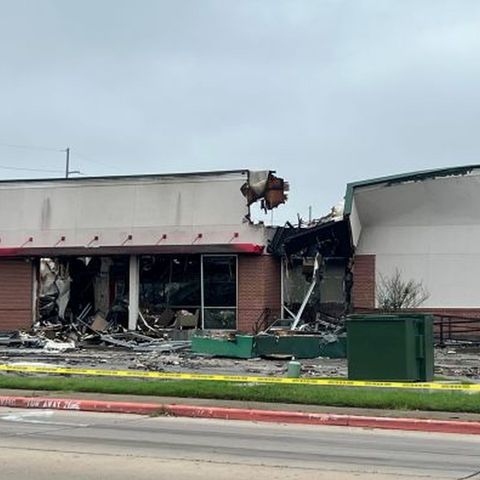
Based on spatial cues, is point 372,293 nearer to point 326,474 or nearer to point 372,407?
point 372,407

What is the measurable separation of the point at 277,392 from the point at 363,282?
17527 mm

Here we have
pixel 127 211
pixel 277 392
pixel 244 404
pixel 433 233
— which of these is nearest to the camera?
pixel 244 404

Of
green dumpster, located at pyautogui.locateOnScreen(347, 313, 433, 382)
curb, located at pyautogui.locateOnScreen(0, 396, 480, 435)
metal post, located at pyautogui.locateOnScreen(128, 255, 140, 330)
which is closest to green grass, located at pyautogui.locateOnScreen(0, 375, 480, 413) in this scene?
green dumpster, located at pyautogui.locateOnScreen(347, 313, 433, 382)

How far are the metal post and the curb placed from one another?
53.9 ft

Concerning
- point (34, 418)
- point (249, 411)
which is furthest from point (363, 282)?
Answer: point (34, 418)

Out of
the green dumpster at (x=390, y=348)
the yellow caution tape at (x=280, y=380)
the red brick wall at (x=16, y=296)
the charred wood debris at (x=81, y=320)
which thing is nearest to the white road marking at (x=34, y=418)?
the yellow caution tape at (x=280, y=380)

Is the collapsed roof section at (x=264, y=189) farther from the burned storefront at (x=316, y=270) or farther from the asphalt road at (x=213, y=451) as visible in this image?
the asphalt road at (x=213, y=451)

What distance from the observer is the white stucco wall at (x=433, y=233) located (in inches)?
1194

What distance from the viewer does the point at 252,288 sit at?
30375 millimetres

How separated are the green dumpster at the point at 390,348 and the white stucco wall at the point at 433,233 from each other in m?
14.8

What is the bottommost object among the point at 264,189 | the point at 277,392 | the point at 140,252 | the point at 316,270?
the point at 277,392

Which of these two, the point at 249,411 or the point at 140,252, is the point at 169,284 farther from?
the point at 249,411

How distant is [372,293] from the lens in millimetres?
31312

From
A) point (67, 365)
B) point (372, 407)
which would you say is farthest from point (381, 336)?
point (67, 365)
